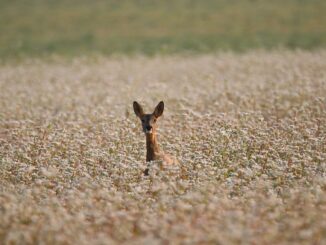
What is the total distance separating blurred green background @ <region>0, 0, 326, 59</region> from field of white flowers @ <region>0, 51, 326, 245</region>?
14204 millimetres

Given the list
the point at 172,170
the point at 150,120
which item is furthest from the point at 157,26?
the point at 172,170

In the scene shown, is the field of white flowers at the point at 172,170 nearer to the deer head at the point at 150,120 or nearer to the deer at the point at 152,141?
the deer at the point at 152,141

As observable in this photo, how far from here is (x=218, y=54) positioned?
100 feet

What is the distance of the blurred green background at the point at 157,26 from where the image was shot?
34781mm

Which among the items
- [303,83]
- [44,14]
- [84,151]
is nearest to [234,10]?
[44,14]

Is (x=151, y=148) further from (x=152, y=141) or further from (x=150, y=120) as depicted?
(x=150, y=120)

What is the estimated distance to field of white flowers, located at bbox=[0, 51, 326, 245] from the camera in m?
7.26

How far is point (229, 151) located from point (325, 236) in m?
3.93

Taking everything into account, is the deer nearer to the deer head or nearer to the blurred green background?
the deer head

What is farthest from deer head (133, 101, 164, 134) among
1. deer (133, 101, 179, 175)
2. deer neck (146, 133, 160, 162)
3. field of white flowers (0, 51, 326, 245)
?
field of white flowers (0, 51, 326, 245)

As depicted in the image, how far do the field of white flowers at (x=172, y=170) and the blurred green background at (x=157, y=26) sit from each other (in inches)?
559

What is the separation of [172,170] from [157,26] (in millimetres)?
33683

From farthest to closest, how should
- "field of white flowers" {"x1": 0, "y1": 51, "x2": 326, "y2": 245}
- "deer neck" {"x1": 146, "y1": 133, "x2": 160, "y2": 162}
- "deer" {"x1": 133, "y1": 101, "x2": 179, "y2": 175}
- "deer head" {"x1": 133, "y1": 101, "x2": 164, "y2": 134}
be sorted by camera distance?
"deer head" {"x1": 133, "y1": 101, "x2": 164, "y2": 134}
"deer neck" {"x1": 146, "y1": 133, "x2": 160, "y2": 162}
"deer" {"x1": 133, "y1": 101, "x2": 179, "y2": 175}
"field of white flowers" {"x1": 0, "y1": 51, "x2": 326, "y2": 245}

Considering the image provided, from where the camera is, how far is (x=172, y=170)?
9312 mm
